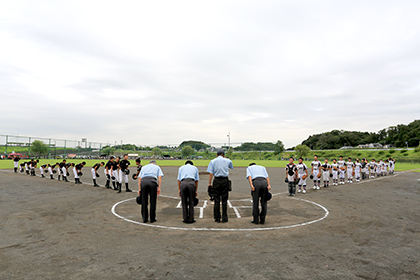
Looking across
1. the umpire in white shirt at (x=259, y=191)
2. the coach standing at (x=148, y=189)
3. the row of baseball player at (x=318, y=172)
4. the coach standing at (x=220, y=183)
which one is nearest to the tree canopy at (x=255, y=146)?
the row of baseball player at (x=318, y=172)

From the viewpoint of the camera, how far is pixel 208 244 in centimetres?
546

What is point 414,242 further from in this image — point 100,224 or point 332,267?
point 100,224

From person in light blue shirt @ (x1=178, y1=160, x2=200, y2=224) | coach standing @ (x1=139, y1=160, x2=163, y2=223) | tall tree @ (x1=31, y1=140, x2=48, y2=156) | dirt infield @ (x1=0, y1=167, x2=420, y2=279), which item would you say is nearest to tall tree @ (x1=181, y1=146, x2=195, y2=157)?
tall tree @ (x1=31, y1=140, x2=48, y2=156)

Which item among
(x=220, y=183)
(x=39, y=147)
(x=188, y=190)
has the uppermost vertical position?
(x=39, y=147)

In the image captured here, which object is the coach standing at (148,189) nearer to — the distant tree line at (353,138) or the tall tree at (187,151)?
the tall tree at (187,151)

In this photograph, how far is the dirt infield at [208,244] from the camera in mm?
4148

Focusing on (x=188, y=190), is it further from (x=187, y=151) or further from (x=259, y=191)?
(x=187, y=151)

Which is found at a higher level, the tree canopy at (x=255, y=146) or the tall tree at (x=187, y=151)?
the tree canopy at (x=255, y=146)

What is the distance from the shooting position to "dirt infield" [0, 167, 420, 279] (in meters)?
4.15

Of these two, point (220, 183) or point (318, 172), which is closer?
point (220, 183)

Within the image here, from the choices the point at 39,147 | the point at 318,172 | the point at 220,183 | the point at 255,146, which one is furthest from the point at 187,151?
the point at 220,183

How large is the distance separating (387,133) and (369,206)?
7356 inches

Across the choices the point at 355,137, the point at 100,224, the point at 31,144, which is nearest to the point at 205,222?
the point at 100,224

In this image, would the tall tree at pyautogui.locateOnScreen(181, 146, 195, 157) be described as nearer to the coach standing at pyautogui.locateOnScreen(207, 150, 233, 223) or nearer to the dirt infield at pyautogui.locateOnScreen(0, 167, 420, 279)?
the dirt infield at pyautogui.locateOnScreen(0, 167, 420, 279)
